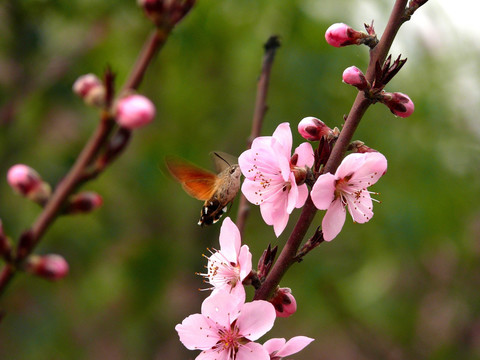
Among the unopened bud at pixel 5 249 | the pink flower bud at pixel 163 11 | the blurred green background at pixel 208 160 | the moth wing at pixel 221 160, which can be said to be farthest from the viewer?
the blurred green background at pixel 208 160

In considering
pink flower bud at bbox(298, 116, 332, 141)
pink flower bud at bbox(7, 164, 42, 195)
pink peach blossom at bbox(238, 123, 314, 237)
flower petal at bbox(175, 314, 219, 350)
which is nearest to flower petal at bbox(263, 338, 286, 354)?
flower petal at bbox(175, 314, 219, 350)

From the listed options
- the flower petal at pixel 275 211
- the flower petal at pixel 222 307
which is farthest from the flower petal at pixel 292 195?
the flower petal at pixel 222 307

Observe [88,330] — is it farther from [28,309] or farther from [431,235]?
[431,235]

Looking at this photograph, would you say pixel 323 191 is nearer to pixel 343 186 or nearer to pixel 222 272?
pixel 343 186

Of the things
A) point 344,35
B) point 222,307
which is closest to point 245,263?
point 222,307

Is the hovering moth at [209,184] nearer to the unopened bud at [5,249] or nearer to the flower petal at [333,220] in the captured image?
the flower petal at [333,220]

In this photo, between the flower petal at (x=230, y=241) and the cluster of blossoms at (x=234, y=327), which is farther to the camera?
the flower petal at (x=230, y=241)
